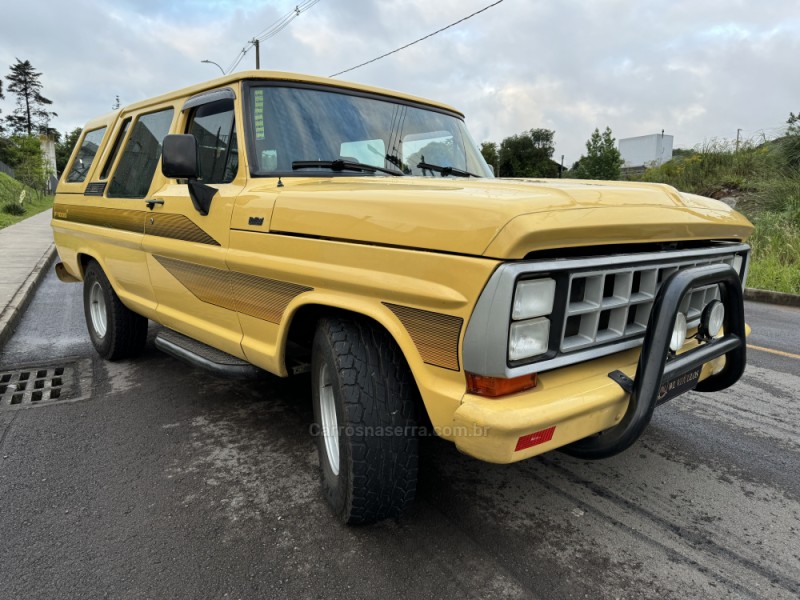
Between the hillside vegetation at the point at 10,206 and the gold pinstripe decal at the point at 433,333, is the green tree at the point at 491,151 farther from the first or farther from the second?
the gold pinstripe decal at the point at 433,333

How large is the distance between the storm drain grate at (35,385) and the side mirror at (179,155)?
6.92 ft

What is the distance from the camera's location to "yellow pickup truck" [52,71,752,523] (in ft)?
5.89

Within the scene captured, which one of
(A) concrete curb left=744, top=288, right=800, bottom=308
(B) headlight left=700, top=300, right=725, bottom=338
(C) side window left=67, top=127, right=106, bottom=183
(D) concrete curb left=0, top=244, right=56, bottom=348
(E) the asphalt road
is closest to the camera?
(E) the asphalt road

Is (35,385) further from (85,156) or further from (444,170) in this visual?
(444,170)

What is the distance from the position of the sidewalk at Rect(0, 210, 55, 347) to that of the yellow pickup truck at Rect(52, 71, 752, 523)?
373 cm

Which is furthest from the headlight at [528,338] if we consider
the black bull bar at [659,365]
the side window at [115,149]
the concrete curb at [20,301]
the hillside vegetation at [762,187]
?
the hillside vegetation at [762,187]

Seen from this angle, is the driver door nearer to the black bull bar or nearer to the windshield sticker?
the windshield sticker

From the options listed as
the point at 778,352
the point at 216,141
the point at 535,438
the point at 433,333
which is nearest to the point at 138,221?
the point at 216,141

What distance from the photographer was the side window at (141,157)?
152 inches

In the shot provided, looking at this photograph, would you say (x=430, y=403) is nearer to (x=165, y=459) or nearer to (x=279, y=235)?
(x=279, y=235)

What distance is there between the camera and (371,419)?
6.95 feet

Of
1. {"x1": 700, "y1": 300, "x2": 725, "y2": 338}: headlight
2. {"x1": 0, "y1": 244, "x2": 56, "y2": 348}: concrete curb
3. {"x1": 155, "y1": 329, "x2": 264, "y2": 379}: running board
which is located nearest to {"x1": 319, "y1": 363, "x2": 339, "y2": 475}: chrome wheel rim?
{"x1": 155, "y1": 329, "x2": 264, "y2": 379}: running board

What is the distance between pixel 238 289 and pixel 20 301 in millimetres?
5403

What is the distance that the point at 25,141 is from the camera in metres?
33.4
